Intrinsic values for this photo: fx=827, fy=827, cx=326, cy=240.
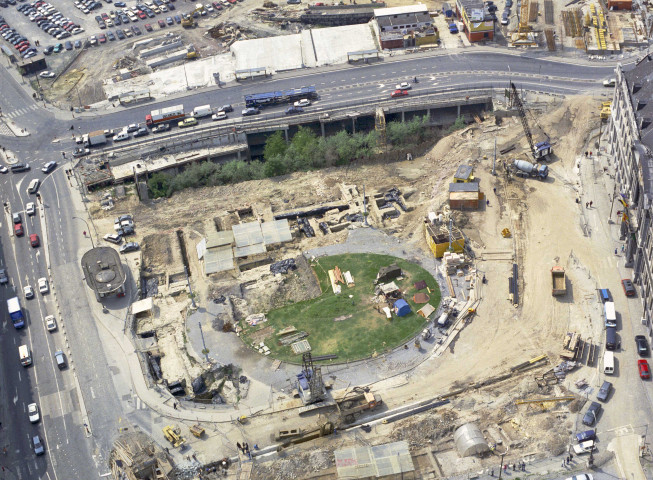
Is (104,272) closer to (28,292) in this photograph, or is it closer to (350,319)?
(28,292)

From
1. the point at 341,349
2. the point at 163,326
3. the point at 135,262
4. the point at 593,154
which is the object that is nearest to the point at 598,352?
the point at 341,349

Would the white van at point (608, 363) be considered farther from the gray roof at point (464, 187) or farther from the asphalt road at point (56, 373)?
the gray roof at point (464, 187)

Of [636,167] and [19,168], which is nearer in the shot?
[636,167]

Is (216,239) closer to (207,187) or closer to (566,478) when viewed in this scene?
(207,187)

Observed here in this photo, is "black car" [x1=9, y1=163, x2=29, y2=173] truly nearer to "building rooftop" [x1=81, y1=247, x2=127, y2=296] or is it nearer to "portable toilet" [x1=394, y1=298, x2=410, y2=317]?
"building rooftop" [x1=81, y1=247, x2=127, y2=296]

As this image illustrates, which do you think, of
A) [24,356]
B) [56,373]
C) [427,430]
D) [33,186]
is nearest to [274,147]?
[33,186]

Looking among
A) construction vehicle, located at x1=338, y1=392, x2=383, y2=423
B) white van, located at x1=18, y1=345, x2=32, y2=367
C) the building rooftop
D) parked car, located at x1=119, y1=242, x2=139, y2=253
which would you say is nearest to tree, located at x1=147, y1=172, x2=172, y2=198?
parked car, located at x1=119, y1=242, x2=139, y2=253
